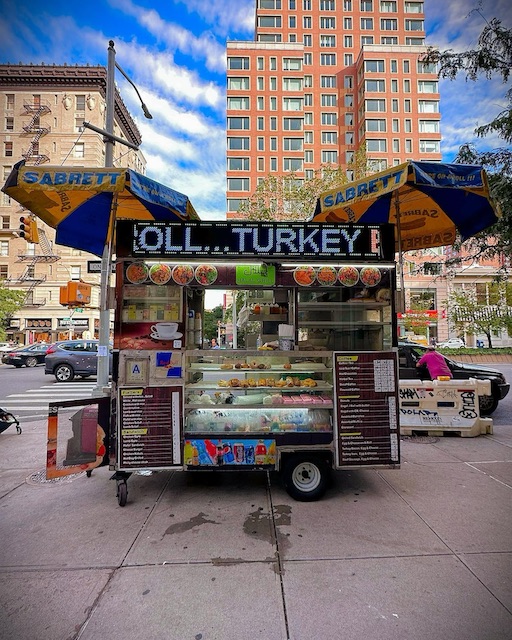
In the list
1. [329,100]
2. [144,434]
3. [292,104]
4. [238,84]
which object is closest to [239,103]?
[238,84]

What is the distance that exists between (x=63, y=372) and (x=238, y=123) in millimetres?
39789

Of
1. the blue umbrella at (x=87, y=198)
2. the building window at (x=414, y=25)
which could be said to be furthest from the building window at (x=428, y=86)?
the blue umbrella at (x=87, y=198)

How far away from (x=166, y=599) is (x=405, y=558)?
2038mm

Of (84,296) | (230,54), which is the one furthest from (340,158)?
(84,296)

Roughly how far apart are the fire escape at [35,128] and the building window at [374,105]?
3844 cm

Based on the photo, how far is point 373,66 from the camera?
4541cm

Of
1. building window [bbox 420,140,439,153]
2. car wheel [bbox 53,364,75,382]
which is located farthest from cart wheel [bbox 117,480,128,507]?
building window [bbox 420,140,439,153]

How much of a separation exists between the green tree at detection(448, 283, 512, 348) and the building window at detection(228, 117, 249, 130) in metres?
32.1

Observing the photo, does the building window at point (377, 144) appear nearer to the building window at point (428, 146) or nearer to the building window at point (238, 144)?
the building window at point (428, 146)

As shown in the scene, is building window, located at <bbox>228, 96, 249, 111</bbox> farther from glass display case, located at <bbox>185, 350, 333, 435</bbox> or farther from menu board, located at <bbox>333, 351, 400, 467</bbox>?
menu board, located at <bbox>333, 351, 400, 467</bbox>

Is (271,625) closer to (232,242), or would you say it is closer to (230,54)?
(232,242)

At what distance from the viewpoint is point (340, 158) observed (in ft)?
155

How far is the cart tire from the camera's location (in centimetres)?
425

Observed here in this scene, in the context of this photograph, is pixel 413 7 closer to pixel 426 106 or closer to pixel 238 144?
Result: pixel 426 106
